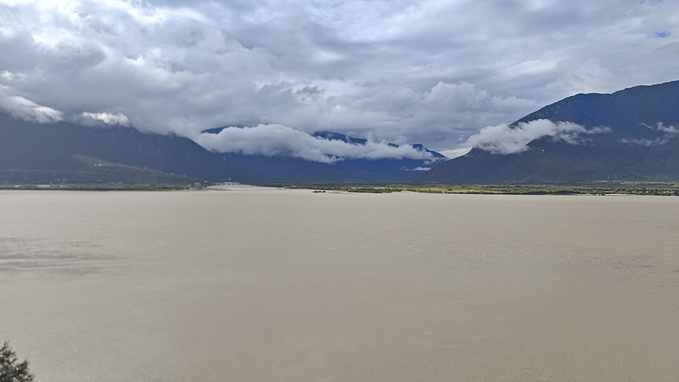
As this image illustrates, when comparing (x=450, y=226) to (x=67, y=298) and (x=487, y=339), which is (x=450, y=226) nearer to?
(x=487, y=339)

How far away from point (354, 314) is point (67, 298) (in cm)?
1334

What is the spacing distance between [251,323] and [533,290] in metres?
14.2

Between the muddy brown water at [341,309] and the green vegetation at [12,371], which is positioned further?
the muddy brown water at [341,309]

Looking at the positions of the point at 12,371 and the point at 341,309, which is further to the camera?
the point at 341,309

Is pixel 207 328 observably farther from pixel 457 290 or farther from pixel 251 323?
pixel 457 290

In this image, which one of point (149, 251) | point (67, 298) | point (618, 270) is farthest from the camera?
point (149, 251)

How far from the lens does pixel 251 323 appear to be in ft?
56.8

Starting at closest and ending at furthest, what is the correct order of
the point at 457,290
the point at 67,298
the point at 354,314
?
the point at 354,314
the point at 67,298
the point at 457,290

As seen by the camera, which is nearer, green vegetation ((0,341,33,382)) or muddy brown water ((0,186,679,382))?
green vegetation ((0,341,33,382))

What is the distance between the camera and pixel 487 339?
15.8 metres

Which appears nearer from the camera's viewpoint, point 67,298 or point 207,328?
point 207,328

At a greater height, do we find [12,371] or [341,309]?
[12,371]

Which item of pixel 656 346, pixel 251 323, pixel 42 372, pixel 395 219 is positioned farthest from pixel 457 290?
pixel 395 219

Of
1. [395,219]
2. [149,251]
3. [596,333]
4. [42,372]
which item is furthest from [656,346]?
[395,219]
